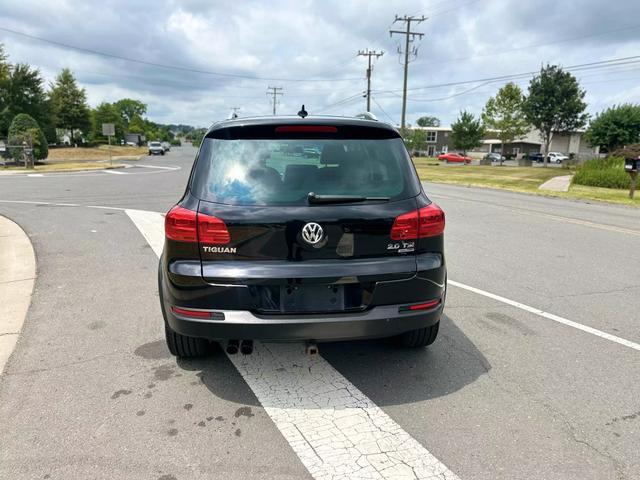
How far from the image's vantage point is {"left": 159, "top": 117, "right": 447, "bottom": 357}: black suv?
2855 mm

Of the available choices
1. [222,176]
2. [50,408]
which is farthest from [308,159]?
[50,408]

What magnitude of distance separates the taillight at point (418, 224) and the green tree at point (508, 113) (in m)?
60.8

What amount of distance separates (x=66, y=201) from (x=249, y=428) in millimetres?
12857

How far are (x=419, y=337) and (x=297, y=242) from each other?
143 centimetres

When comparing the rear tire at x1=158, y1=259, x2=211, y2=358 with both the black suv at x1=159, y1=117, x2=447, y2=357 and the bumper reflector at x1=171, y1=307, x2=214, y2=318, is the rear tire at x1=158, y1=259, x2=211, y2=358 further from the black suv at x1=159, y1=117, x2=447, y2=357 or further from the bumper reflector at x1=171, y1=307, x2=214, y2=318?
the bumper reflector at x1=171, y1=307, x2=214, y2=318

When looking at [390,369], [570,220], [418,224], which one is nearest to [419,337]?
[390,369]

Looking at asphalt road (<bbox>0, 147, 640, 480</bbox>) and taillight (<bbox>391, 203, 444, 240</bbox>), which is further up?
taillight (<bbox>391, 203, 444, 240</bbox>)

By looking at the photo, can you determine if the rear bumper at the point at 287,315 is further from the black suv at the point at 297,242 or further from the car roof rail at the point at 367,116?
the car roof rail at the point at 367,116

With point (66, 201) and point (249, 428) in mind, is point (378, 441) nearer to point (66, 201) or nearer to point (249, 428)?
point (249, 428)

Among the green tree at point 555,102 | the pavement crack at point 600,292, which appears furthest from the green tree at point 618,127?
the pavement crack at point 600,292

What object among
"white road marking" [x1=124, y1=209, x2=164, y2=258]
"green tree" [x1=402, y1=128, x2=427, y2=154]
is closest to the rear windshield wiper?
"white road marking" [x1=124, y1=209, x2=164, y2=258]

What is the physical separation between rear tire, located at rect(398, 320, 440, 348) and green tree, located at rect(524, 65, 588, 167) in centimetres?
5711

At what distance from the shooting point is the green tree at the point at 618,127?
44.1 m

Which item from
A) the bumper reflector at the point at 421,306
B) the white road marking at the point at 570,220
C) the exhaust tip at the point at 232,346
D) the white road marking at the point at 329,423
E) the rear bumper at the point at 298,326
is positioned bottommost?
the white road marking at the point at 329,423
